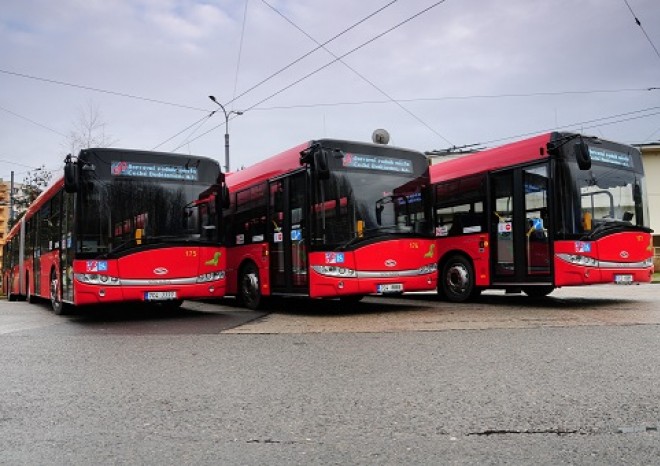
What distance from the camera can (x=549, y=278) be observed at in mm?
11273

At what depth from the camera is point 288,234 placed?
38.2ft

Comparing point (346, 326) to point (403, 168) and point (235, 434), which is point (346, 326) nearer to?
point (403, 168)

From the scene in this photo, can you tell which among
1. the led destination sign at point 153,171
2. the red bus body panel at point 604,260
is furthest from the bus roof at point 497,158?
the led destination sign at point 153,171

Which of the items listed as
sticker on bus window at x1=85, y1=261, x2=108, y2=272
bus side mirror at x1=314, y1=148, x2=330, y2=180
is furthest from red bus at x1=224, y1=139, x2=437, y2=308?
sticker on bus window at x1=85, y1=261, x2=108, y2=272

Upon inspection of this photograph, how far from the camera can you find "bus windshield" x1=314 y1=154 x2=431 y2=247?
10.7m

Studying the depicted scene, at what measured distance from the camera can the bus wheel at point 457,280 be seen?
516 inches

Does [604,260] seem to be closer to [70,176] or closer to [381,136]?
[381,136]

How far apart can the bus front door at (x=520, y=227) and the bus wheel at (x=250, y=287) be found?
4636mm

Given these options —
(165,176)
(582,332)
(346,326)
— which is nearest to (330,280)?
(346,326)

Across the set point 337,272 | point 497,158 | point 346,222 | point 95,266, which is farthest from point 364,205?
point 95,266

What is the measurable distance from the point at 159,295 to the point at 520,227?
6.59 metres

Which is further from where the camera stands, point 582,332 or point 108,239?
point 108,239

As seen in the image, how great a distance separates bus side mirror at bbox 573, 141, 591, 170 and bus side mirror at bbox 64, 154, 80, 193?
27.0 feet

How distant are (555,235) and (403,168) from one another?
9.47ft
